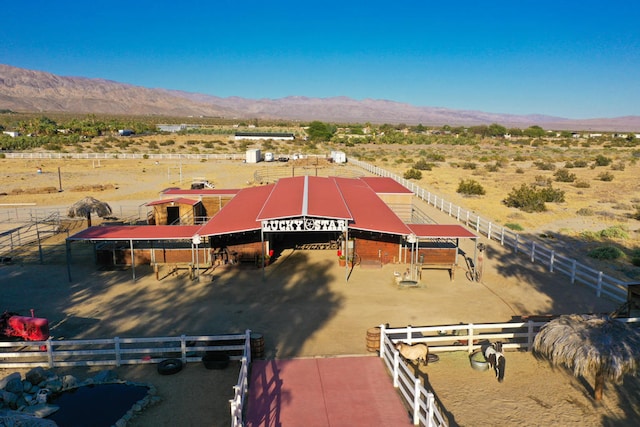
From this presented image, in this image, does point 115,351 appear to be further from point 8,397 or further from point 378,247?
point 378,247

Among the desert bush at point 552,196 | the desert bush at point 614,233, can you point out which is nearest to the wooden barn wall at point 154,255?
the desert bush at point 614,233

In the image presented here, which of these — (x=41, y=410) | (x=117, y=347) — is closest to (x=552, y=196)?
(x=117, y=347)

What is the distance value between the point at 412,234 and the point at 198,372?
977cm

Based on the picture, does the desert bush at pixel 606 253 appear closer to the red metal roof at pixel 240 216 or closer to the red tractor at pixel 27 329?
the red metal roof at pixel 240 216

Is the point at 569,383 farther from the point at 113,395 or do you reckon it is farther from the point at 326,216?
the point at 113,395

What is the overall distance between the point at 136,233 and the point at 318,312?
890 centimetres

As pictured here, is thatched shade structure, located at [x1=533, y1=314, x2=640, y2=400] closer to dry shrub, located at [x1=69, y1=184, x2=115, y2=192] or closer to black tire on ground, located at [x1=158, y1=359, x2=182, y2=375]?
black tire on ground, located at [x1=158, y1=359, x2=182, y2=375]

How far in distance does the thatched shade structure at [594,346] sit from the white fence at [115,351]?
7.17m

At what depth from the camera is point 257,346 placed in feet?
38.2

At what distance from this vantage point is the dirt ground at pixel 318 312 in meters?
9.91

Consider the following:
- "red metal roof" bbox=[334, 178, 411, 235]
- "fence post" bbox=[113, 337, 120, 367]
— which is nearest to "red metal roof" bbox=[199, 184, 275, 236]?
"red metal roof" bbox=[334, 178, 411, 235]

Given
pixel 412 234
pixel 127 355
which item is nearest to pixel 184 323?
pixel 127 355

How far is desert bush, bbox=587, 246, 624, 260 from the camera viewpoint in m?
21.5

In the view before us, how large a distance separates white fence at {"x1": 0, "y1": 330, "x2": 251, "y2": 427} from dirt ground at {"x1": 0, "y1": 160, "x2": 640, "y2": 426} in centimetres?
47
